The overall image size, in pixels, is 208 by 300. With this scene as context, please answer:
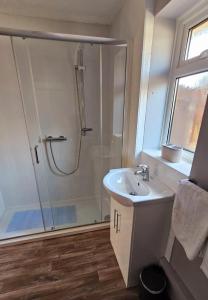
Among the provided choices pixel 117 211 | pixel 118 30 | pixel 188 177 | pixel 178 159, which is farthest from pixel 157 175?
pixel 118 30

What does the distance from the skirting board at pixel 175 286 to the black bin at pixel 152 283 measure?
4cm

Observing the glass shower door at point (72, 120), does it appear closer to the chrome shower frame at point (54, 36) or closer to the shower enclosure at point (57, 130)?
the shower enclosure at point (57, 130)

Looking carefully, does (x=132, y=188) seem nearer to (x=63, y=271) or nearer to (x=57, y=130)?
(x=63, y=271)

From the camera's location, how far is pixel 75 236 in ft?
5.67

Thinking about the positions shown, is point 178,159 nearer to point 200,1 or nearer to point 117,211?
point 117,211

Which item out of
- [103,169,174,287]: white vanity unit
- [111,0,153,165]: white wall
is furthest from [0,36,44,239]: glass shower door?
[111,0,153,165]: white wall

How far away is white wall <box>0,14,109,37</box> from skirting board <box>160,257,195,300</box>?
2.55 m

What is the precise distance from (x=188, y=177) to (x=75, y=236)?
140 cm

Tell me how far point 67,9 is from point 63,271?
8.60 ft

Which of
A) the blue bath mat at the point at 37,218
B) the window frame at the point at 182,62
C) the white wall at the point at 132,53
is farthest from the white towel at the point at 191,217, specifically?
the blue bath mat at the point at 37,218

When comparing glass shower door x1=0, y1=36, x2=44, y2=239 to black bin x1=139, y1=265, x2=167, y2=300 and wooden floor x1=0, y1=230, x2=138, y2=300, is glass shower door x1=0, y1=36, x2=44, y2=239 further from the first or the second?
black bin x1=139, y1=265, x2=167, y2=300

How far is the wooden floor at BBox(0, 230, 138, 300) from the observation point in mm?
1216

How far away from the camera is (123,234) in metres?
1.25

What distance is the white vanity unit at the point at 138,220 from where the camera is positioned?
105 centimetres
